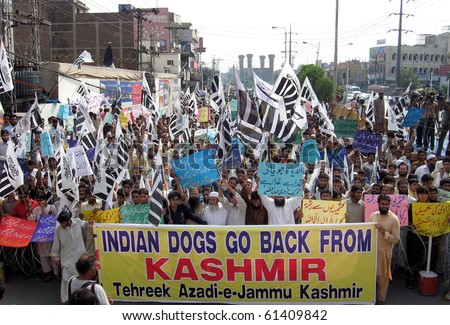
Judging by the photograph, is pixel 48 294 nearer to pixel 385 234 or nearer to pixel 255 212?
pixel 255 212

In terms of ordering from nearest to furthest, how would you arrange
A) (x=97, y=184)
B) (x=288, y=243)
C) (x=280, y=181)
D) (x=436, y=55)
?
(x=288, y=243)
(x=280, y=181)
(x=97, y=184)
(x=436, y=55)

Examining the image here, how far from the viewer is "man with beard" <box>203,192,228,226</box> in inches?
269

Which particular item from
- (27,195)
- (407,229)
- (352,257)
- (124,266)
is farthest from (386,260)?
(27,195)

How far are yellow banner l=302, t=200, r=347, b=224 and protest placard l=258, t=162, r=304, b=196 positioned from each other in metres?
0.26

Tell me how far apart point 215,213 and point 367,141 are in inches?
211

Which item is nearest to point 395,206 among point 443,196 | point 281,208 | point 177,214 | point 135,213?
point 443,196

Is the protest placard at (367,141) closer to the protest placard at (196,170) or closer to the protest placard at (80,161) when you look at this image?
the protest placard at (196,170)

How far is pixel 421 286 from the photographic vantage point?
21.8ft

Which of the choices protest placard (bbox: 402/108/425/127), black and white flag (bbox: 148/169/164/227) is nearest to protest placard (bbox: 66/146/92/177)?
black and white flag (bbox: 148/169/164/227)

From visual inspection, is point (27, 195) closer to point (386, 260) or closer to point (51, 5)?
point (386, 260)

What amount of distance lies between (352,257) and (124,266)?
2.82 m

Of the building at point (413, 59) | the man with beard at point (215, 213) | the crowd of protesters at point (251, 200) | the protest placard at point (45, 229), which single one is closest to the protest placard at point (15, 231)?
the protest placard at point (45, 229)

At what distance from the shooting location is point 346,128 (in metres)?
13.1

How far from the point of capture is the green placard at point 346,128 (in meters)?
13.1
